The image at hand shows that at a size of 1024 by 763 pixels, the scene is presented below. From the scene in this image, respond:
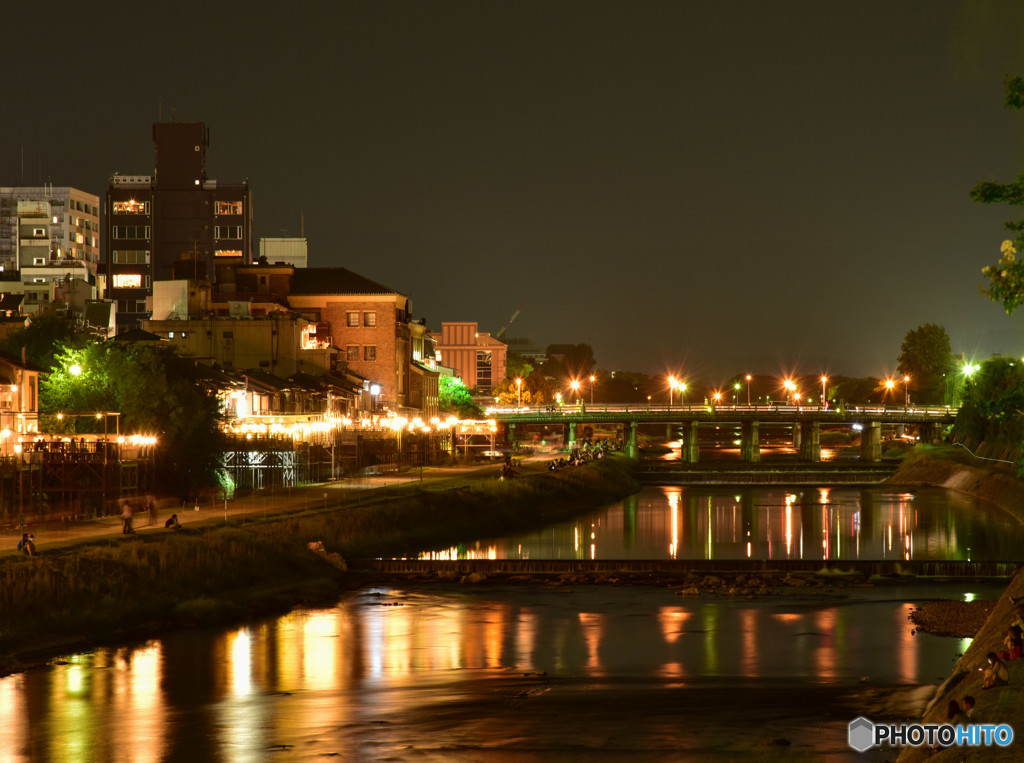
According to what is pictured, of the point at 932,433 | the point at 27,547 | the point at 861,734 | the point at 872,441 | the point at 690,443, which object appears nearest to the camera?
→ the point at 861,734

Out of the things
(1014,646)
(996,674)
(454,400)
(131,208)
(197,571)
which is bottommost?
(197,571)

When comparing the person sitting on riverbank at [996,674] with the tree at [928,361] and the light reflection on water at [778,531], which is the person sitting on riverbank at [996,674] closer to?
the light reflection on water at [778,531]

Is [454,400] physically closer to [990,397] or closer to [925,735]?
[990,397]

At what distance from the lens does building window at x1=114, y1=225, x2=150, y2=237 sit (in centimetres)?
17012

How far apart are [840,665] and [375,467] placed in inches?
2721

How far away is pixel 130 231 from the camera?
17062 centimetres

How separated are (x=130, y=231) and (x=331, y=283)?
61611 mm

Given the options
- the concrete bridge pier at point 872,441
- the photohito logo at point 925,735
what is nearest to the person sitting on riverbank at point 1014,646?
the photohito logo at point 925,735

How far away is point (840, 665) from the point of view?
103ft

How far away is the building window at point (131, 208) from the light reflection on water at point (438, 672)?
141 metres

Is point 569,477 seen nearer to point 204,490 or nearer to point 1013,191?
point 204,490

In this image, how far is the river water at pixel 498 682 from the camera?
2352cm

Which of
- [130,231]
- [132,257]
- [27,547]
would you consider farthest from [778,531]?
[130,231]

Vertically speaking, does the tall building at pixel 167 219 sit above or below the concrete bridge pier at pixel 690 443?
above
